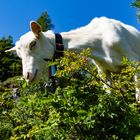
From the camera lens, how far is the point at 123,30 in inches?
287

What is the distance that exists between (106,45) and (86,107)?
359 centimetres

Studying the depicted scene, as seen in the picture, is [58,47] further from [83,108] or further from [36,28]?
[83,108]

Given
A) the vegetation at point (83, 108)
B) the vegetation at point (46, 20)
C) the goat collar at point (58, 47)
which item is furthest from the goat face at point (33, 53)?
the vegetation at point (46, 20)

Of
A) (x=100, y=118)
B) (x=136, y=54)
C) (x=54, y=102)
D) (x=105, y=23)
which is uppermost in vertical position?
(x=105, y=23)

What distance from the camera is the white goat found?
21.9ft

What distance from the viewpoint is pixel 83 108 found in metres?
3.66

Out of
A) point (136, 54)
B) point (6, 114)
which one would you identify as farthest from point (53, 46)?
point (6, 114)

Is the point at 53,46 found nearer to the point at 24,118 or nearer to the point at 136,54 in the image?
the point at 136,54

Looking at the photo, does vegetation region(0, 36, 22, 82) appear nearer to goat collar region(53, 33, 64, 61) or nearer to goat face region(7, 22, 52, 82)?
goat collar region(53, 33, 64, 61)

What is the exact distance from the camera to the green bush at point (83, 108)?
3.57 meters

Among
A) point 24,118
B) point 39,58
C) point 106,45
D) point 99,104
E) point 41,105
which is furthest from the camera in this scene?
point 106,45

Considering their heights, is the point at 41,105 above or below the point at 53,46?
below

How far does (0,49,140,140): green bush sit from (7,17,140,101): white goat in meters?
2.56

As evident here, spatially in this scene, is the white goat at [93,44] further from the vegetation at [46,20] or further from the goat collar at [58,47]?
the vegetation at [46,20]
